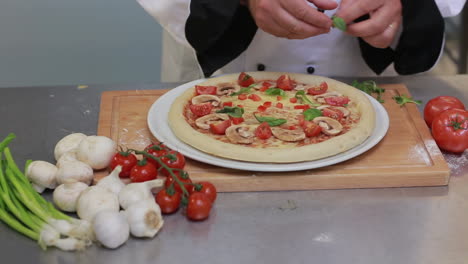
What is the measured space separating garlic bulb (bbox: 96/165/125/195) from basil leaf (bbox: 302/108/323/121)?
50 centimetres

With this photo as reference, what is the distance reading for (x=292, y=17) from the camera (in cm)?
158

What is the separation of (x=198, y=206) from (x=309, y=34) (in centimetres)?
59

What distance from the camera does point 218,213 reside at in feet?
4.26

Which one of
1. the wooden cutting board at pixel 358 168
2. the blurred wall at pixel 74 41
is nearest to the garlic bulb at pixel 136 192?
the wooden cutting board at pixel 358 168

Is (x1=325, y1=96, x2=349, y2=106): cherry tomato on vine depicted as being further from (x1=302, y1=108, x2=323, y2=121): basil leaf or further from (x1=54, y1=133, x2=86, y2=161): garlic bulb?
(x1=54, y1=133, x2=86, y2=161): garlic bulb

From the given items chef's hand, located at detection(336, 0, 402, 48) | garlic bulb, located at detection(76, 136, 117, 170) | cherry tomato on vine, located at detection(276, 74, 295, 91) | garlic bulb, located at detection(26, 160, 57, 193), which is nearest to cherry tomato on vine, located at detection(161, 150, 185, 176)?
garlic bulb, located at detection(76, 136, 117, 170)

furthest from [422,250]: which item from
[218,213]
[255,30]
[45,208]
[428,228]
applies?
[255,30]

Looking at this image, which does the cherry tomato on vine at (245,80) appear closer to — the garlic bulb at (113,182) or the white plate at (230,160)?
the white plate at (230,160)

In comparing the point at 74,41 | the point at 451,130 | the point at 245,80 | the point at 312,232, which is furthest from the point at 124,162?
the point at 74,41

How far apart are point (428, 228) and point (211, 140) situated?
1.63 feet

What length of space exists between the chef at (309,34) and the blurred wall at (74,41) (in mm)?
1251

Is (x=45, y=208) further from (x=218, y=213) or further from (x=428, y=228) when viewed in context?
(x=428, y=228)

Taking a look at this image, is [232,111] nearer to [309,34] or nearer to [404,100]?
[309,34]

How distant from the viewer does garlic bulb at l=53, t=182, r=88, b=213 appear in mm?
1252
